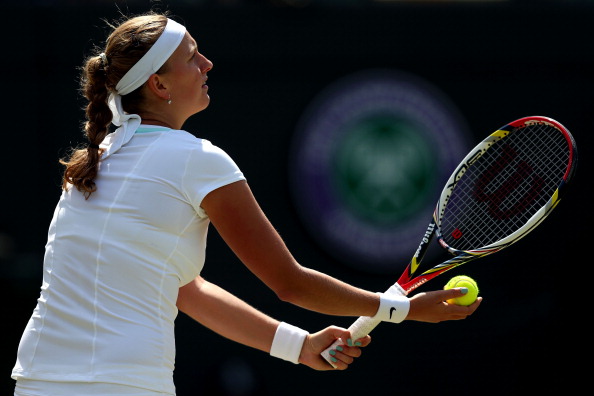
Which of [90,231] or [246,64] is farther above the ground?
[90,231]

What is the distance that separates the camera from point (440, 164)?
178 inches

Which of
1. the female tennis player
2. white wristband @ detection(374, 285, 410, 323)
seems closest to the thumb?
white wristband @ detection(374, 285, 410, 323)

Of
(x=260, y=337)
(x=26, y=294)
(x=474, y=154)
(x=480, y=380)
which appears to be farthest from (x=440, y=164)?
(x=260, y=337)

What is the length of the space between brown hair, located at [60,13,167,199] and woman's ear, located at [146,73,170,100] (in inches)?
1.3

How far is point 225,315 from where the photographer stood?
2.36 metres

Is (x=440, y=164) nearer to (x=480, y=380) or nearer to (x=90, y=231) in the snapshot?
(x=480, y=380)

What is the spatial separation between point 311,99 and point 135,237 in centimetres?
274

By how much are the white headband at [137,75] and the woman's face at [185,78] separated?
22mm

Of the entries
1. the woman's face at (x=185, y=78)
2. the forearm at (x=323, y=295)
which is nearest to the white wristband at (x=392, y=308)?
the forearm at (x=323, y=295)

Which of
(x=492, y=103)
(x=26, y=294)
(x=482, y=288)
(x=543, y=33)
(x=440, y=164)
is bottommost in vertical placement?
(x=26, y=294)

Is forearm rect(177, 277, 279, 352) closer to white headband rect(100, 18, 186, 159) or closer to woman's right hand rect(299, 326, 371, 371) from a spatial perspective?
woman's right hand rect(299, 326, 371, 371)

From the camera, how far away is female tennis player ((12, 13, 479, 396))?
6.14 feet

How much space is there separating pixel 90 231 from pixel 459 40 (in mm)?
3058

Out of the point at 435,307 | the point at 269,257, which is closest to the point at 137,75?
the point at 269,257
